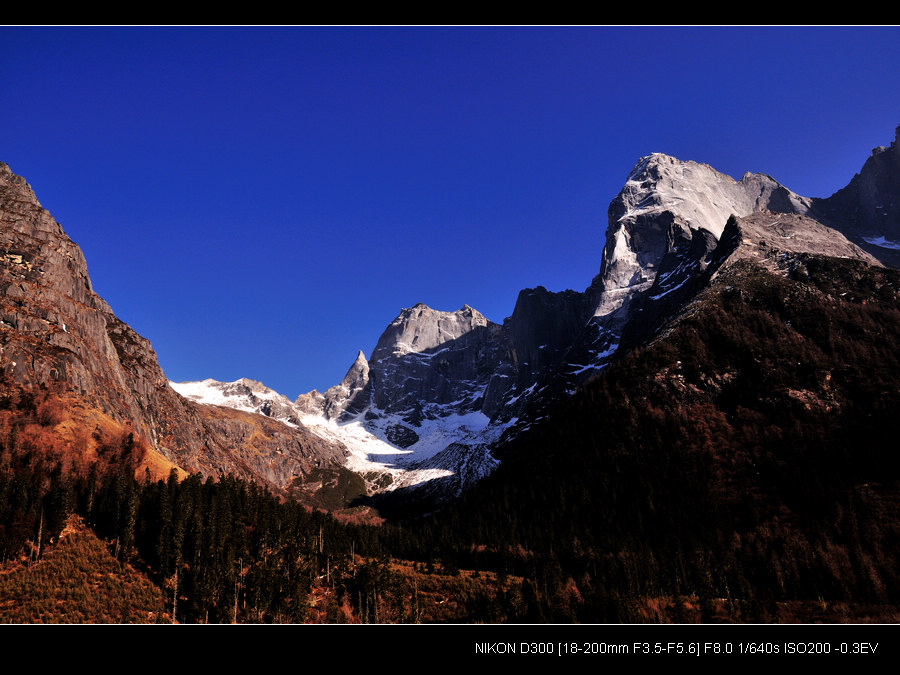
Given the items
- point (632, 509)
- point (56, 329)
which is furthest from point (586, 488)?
point (56, 329)

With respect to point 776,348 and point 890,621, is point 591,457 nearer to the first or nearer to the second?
point 776,348

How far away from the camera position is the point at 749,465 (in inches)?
5054

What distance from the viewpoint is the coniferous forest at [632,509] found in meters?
76.5

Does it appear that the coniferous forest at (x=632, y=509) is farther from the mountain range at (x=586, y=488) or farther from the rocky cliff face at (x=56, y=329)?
the rocky cliff face at (x=56, y=329)

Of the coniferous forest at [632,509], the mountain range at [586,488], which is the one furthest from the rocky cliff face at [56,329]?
the coniferous forest at [632,509]

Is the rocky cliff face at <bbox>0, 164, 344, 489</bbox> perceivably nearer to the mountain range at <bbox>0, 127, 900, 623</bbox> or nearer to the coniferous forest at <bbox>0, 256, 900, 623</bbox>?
the mountain range at <bbox>0, 127, 900, 623</bbox>

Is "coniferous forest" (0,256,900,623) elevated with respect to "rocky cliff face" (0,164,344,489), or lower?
lower

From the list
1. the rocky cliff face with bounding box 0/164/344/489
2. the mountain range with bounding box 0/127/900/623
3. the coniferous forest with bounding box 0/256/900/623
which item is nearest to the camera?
the coniferous forest with bounding box 0/256/900/623

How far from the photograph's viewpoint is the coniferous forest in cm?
7650

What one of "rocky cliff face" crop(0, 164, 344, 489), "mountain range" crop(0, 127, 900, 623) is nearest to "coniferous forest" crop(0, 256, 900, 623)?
"mountain range" crop(0, 127, 900, 623)

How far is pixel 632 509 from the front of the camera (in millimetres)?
136000

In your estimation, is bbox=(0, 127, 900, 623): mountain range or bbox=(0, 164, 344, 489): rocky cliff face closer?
bbox=(0, 127, 900, 623): mountain range

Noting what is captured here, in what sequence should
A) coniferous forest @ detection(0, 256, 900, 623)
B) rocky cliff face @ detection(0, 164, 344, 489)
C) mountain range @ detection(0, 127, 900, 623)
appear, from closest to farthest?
1. coniferous forest @ detection(0, 256, 900, 623)
2. mountain range @ detection(0, 127, 900, 623)
3. rocky cliff face @ detection(0, 164, 344, 489)
